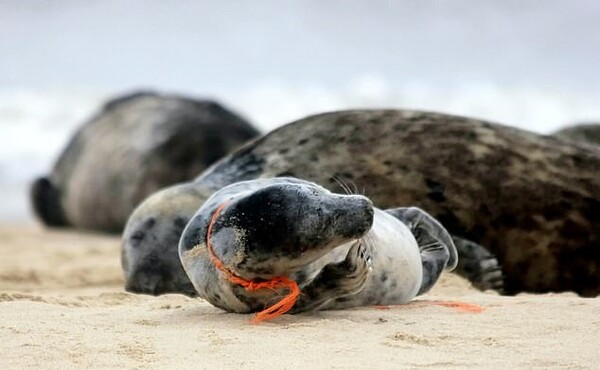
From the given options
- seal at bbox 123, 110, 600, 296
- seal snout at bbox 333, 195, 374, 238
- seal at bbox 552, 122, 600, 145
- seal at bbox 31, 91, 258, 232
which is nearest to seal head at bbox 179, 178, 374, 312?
seal snout at bbox 333, 195, 374, 238

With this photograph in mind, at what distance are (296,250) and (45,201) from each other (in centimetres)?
915

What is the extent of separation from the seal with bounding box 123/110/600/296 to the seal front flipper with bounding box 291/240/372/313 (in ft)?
4.65

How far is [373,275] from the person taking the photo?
432 cm

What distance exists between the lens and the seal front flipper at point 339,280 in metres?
3.92

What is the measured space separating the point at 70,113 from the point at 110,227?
1124cm

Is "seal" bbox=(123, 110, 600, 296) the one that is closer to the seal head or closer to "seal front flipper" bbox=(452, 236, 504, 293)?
A: "seal front flipper" bbox=(452, 236, 504, 293)

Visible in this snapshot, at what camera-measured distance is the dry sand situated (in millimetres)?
3238

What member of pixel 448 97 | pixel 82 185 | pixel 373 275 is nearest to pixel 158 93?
pixel 82 185

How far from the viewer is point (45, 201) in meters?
12.5

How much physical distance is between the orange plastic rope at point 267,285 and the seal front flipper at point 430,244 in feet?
3.09

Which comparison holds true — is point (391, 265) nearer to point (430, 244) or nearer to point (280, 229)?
point (430, 244)

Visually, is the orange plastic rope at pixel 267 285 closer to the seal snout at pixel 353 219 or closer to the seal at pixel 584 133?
the seal snout at pixel 353 219

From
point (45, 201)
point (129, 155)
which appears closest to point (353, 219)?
point (129, 155)

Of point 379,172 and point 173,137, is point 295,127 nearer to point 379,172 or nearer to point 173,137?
point 379,172
